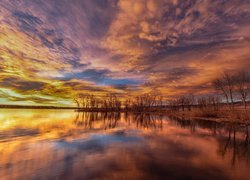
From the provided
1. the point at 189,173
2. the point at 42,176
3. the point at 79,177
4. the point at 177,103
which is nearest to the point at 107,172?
the point at 79,177

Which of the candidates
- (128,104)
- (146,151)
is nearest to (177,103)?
(128,104)

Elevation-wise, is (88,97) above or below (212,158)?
above

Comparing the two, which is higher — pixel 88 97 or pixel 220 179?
pixel 88 97

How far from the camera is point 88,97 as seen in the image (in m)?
154

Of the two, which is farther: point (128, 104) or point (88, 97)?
point (88, 97)

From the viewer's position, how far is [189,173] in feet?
26.0

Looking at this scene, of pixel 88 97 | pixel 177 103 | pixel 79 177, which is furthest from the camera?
pixel 88 97

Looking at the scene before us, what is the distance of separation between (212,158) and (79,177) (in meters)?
7.78

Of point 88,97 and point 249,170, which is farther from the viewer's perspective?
point 88,97

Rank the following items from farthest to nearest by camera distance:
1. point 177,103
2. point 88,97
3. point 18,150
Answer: point 88,97
point 177,103
point 18,150

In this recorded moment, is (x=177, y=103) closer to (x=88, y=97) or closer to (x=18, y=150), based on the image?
(x=88, y=97)

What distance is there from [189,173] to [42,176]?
257 inches

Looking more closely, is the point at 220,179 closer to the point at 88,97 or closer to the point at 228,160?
the point at 228,160

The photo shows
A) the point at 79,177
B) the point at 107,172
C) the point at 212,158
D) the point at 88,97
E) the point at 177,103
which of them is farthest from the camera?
the point at 88,97
